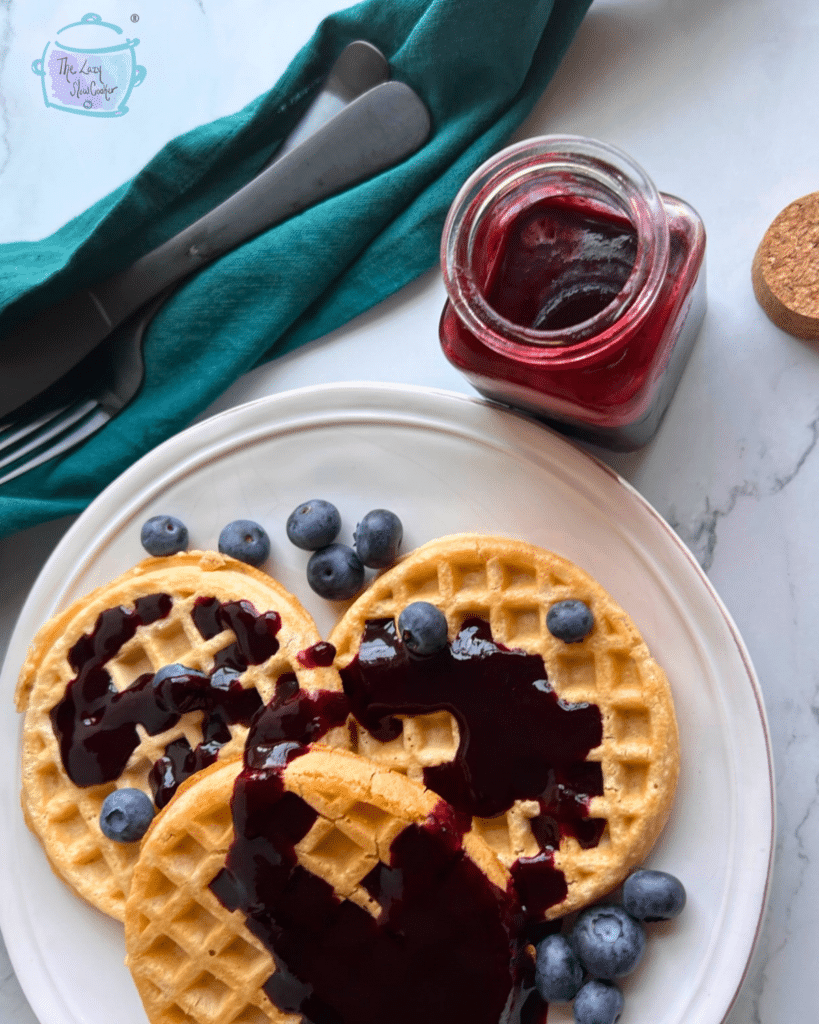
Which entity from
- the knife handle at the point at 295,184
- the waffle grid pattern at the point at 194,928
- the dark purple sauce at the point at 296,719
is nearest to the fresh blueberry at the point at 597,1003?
the waffle grid pattern at the point at 194,928

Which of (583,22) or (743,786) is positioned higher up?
(583,22)

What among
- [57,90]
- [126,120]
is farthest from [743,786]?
[57,90]

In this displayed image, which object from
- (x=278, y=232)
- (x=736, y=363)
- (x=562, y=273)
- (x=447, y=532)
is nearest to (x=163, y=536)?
(x=447, y=532)

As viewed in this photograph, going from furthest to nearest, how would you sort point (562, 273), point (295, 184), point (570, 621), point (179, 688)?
point (295, 184) < point (179, 688) < point (570, 621) < point (562, 273)

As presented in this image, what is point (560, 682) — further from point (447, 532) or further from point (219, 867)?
point (219, 867)

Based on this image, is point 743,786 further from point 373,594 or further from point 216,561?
point 216,561

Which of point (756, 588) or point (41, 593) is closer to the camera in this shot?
point (756, 588)

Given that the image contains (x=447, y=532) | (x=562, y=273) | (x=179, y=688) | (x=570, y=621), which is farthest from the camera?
(x=447, y=532)
